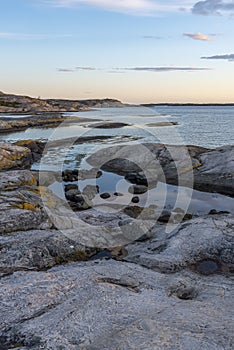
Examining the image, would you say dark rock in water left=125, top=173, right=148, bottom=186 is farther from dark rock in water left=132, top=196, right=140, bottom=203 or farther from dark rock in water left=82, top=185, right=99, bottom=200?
dark rock in water left=132, top=196, right=140, bottom=203

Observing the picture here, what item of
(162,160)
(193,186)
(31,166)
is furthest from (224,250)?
(31,166)

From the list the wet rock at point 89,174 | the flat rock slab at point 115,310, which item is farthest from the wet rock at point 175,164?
the flat rock slab at point 115,310

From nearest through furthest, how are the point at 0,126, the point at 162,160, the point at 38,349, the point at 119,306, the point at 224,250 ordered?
1. the point at 38,349
2. the point at 119,306
3. the point at 224,250
4. the point at 162,160
5. the point at 0,126

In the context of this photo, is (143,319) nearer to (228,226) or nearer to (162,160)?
(228,226)

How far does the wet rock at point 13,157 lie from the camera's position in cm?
4625

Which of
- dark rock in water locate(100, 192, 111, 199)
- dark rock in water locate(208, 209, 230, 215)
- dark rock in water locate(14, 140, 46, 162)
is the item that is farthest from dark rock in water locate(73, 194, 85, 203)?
dark rock in water locate(14, 140, 46, 162)

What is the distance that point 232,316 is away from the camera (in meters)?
13.3

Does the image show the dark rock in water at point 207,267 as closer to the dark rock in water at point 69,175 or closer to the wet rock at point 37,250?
the wet rock at point 37,250

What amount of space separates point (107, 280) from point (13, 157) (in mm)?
36486

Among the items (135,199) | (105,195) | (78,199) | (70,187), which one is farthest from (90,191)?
(135,199)

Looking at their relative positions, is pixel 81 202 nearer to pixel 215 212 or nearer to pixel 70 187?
pixel 70 187

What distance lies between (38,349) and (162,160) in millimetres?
35273

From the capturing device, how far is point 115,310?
13469 mm

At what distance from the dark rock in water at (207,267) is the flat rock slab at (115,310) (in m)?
0.69
